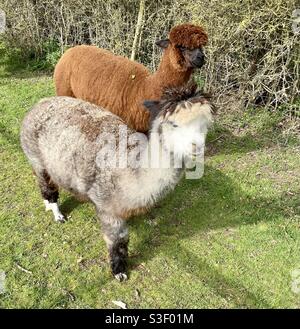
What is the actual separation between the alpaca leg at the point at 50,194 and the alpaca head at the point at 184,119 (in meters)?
1.58

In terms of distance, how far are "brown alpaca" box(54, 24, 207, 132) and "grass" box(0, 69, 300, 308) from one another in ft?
3.37

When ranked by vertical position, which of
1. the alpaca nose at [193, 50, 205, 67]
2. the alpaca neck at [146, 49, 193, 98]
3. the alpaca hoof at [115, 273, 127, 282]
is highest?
the alpaca nose at [193, 50, 205, 67]

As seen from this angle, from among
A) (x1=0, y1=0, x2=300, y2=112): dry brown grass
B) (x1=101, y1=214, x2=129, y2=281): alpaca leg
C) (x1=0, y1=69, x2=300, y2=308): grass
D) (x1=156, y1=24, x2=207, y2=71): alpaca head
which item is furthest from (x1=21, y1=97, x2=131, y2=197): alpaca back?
(x1=0, y1=0, x2=300, y2=112): dry brown grass

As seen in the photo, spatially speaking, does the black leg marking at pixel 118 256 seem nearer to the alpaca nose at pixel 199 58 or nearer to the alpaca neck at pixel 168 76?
the alpaca neck at pixel 168 76

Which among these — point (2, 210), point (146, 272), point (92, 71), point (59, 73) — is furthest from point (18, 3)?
point (146, 272)

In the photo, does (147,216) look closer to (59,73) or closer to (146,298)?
(146,298)

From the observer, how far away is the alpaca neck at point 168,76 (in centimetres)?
398

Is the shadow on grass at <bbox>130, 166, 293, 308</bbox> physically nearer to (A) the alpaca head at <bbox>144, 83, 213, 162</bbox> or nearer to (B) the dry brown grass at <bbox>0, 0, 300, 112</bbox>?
(A) the alpaca head at <bbox>144, 83, 213, 162</bbox>

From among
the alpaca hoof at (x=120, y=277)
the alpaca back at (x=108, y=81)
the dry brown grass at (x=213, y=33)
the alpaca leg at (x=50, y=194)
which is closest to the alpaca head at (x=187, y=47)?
the alpaca back at (x=108, y=81)

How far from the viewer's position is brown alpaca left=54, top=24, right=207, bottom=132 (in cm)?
388

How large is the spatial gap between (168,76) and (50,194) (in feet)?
5.39

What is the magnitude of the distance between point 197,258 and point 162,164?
1.28 metres

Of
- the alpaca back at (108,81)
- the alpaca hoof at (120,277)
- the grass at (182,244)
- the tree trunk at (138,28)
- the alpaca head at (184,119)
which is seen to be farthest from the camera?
the tree trunk at (138,28)
